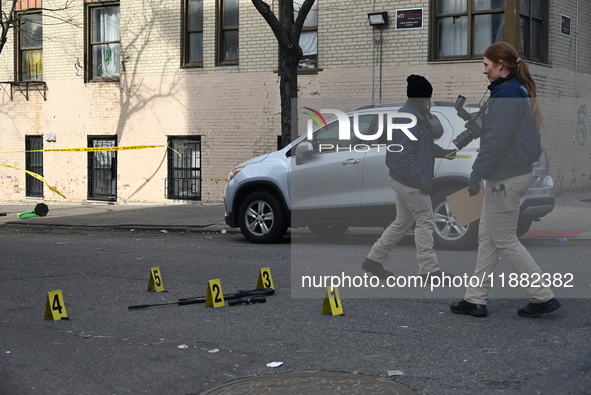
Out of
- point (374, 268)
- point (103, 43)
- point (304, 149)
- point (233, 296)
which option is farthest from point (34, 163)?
point (233, 296)

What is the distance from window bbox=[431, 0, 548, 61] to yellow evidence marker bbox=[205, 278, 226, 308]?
1156 centimetres

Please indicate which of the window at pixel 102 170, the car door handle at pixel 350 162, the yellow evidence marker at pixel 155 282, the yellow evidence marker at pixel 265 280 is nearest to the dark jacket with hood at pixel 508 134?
the yellow evidence marker at pixel 265 280

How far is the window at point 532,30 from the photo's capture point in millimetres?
17875

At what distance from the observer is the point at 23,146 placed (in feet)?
77.6

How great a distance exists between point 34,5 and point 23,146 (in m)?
3.75

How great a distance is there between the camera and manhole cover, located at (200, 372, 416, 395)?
484 cm

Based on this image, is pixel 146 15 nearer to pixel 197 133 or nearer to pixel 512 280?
pixel 197 133

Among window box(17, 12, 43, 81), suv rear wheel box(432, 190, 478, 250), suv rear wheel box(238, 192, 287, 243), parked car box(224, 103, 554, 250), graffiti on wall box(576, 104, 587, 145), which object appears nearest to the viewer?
suv rear wheel box(432, 190, 478, 250)

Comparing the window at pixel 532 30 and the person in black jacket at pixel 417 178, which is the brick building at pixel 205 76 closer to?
the window at pixel 532 30

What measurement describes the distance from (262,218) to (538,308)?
629 cm

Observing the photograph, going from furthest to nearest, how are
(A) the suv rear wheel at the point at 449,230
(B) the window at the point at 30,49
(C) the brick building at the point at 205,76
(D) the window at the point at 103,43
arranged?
(B) the window at the point at 30,49, (D) the window at the point at 103,43, (C) the brick building at the point at 205,76, (A) the suv rear wheel at the point at 449,230

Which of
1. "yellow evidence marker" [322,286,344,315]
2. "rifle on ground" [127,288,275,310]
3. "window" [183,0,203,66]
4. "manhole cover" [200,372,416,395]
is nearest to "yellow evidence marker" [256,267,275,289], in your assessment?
"rifle on ground" [127,288,275,310]

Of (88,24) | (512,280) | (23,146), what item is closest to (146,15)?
(88,24)

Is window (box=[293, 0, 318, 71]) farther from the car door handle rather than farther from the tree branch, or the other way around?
the car door handle
